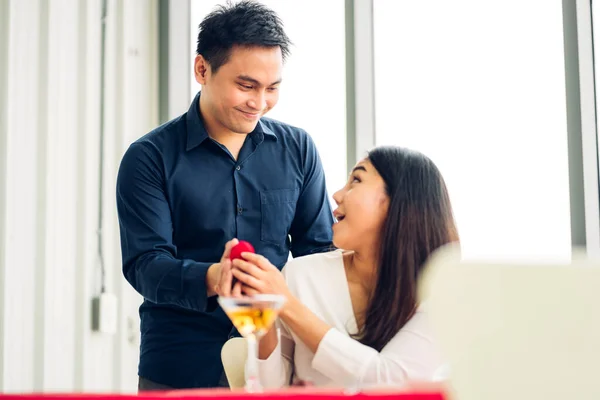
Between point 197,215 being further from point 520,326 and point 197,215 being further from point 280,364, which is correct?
point 520,326

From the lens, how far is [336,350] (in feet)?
4.95

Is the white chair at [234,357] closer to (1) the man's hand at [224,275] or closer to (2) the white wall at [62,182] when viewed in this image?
(1) the man's hand at [224,275]

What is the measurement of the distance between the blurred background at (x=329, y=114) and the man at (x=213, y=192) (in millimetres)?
622

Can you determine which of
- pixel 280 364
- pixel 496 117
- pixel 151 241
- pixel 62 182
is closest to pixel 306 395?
pixel 280 364

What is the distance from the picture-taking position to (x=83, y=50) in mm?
2891

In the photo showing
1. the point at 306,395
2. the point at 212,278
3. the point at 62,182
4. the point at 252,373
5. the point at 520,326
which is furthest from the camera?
the point at 62,182

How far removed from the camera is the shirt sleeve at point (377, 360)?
1.50 meters

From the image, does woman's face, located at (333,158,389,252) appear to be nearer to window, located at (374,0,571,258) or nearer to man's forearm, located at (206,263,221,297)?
man's forearm, located at (206,263,221,297)

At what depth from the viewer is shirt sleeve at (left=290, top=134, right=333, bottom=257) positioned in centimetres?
217

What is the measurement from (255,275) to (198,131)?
0.71m

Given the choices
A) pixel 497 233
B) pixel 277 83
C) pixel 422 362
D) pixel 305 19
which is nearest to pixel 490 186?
pixel 497 233

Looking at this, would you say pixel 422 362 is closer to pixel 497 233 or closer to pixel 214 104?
pixel 214 104

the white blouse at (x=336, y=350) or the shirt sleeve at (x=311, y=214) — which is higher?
the shirt sleeve at (x=311, y=214)

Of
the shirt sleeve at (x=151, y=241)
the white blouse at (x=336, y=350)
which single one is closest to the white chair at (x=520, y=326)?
the white blouse at (x=336, y=350)
